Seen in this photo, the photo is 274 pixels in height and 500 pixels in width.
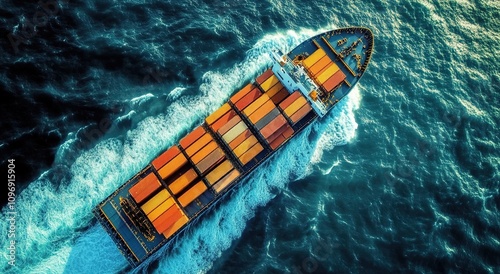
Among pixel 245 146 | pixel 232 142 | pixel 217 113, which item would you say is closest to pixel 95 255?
pixel 232 142

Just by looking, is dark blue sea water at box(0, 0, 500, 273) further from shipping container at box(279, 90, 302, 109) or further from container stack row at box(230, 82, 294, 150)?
shipping container at box(279, 90, 302, 109)

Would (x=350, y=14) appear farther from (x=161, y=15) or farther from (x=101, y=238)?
(x=101, y=238)

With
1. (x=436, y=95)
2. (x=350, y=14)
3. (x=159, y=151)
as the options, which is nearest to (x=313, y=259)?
(x=159, y=151)

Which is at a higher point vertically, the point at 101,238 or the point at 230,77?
the point at 230,77

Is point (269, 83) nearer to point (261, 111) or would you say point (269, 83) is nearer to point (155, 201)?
point (261, 111)

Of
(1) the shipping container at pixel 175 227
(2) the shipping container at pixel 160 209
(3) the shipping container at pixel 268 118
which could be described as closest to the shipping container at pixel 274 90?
(3) the shipping container at pixel 268 118

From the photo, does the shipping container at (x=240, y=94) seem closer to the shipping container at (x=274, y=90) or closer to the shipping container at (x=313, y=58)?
the shipping container at (x=274, y=90)
